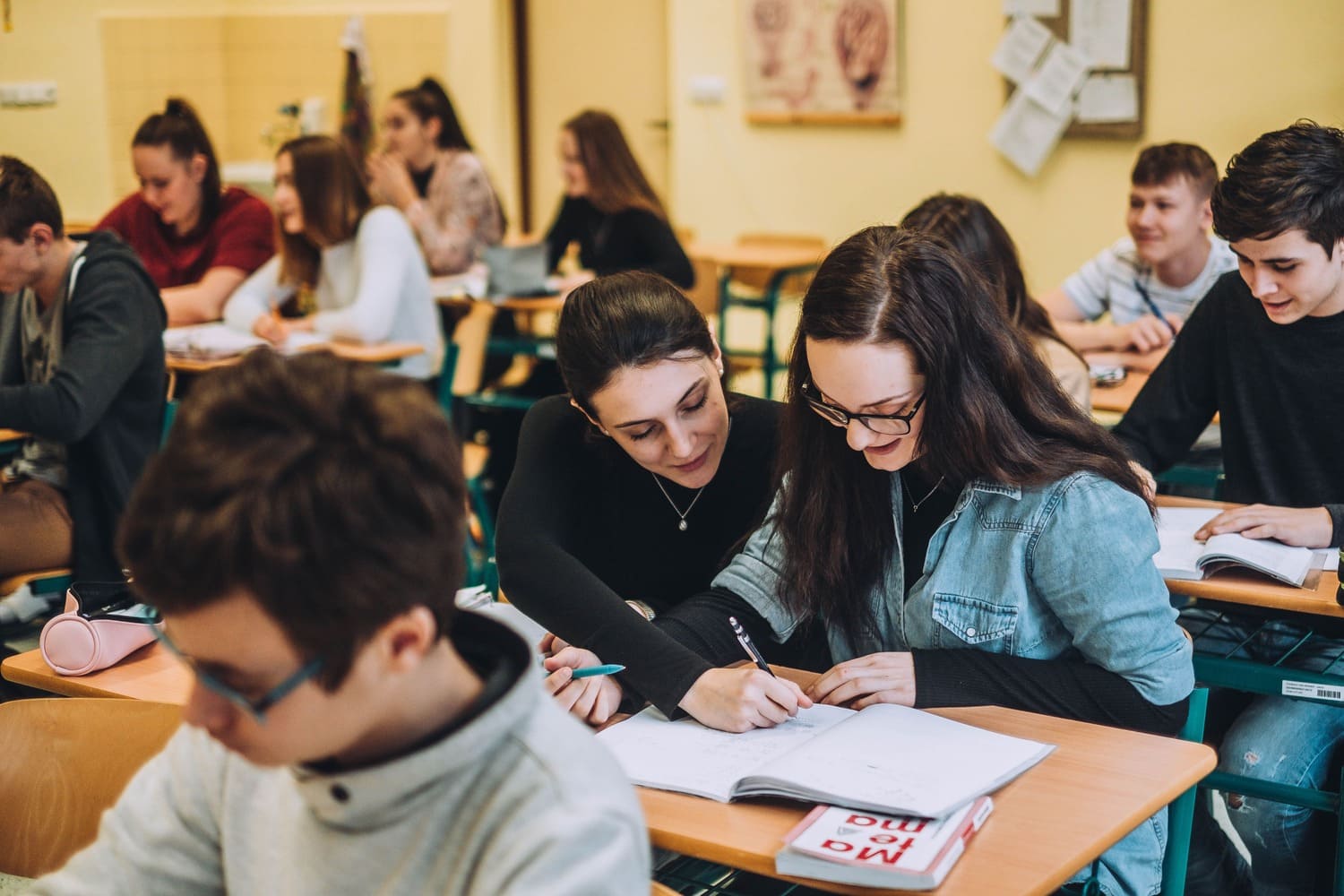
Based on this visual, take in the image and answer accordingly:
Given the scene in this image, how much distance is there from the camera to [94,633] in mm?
1926

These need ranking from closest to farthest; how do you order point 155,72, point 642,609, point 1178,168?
1. point 642,609
2. point 1178,168
3. point 155,72

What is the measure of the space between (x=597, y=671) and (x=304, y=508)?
0.84 meters

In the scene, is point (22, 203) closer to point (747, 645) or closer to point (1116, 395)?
point (747, 645)

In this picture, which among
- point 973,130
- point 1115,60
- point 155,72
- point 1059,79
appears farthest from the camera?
point 155,72

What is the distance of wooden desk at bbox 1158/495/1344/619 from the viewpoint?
2.05m

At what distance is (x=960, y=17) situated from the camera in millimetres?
6082

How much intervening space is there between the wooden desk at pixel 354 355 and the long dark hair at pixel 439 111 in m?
1.80

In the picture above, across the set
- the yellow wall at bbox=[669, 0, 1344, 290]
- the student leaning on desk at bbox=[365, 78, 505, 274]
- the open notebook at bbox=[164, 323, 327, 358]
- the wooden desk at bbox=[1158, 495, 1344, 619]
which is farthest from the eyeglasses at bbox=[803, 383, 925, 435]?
the yellow wall at bbox=[669, 0, 1344, 290]

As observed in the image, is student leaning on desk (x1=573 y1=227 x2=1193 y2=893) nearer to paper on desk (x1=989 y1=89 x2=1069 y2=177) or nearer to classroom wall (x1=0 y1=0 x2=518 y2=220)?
paper on desk (x1=989 y1=89 x2=1069 y2=177)

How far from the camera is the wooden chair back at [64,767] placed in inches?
59.9

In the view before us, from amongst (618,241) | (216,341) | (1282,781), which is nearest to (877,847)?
(1282,781)

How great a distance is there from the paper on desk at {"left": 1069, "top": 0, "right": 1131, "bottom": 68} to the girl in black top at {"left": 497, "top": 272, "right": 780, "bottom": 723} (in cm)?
410

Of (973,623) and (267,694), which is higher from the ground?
(267,694)

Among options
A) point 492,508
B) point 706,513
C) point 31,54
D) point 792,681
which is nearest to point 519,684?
point 792,681
